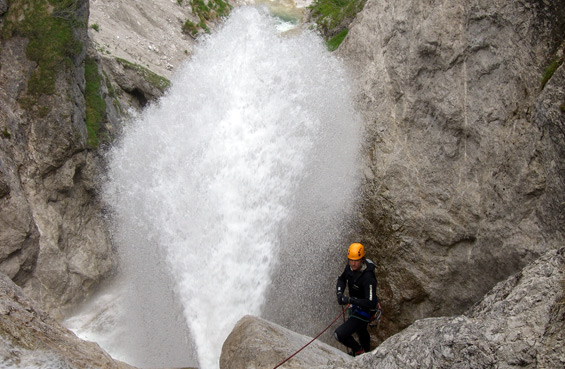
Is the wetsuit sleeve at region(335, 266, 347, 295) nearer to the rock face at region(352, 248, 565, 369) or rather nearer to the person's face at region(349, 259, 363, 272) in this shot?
the person's face at region(349, 259, 363, 272)

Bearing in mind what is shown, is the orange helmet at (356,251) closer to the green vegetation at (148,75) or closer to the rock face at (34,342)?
the rock face at (34,342)

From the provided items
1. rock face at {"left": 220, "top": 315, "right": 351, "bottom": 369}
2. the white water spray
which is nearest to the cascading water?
the white water spray

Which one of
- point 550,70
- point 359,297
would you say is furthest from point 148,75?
point 550,70

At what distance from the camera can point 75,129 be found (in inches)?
585

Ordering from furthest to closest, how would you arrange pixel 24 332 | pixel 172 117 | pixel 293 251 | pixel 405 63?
pixel 172 117 < pixel 293 251 < pixel 405 63 < pixel 24 332

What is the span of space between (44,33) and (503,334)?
1454cm

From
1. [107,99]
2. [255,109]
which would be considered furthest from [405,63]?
[107,99]

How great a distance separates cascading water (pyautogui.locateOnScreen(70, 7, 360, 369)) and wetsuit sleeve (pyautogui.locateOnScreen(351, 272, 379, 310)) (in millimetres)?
2606

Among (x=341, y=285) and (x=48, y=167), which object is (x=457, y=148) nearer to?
(x=341, y=285)

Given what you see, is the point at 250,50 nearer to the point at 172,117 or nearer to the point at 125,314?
the point at 172,117

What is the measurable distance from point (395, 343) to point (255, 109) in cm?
1106

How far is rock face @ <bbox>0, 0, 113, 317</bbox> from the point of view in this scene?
12.9 metres

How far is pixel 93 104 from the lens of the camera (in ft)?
53.4

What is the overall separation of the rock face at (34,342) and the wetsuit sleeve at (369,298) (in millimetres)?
5311
